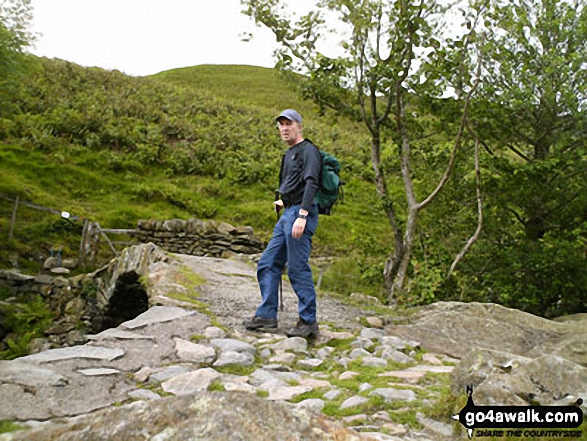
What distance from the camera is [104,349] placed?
4422 mm

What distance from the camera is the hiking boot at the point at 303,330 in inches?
211

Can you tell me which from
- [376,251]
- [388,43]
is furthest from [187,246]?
[388,43]

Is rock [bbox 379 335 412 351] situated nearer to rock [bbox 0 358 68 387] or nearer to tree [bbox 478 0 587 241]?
rock [bbox 0 358 68 387]

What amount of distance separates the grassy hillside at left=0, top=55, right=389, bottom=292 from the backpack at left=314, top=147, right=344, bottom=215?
4783 millimetres

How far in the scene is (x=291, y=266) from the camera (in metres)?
5.38

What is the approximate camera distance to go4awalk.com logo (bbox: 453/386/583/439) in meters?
2.38

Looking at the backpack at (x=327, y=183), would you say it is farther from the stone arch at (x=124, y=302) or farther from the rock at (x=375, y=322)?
the stone arch at (x=124, y=302)

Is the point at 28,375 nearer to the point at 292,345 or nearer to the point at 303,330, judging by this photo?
the point at 292,345

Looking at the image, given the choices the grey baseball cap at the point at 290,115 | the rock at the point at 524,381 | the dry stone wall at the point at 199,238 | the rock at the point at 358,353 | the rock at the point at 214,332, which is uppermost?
the grey baseball cap at the point at 290,115

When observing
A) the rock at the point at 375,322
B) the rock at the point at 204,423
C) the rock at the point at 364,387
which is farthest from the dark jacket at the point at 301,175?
the rock at the point at 204,423

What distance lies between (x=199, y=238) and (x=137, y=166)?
7.42 metres

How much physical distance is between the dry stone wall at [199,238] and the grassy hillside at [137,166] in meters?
1.59

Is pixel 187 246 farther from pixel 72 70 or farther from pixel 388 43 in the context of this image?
pixel 72 70

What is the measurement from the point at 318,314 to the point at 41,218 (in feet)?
39.2
